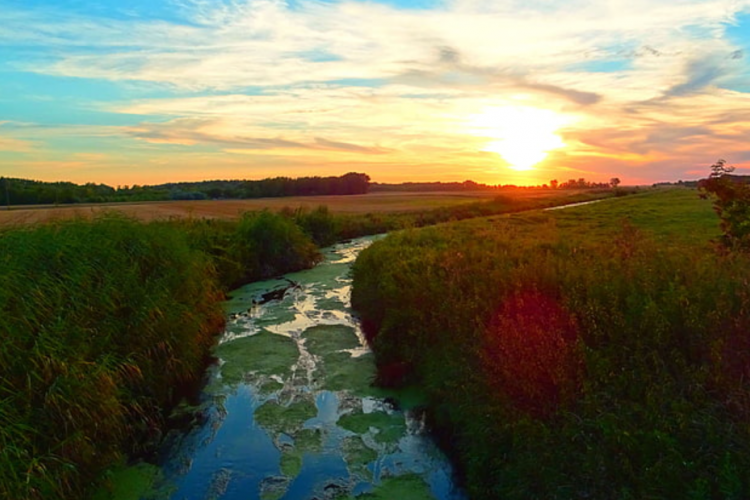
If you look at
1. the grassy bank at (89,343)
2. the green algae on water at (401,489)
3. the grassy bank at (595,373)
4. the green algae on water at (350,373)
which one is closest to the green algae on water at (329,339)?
the green algae on water at (350,373)

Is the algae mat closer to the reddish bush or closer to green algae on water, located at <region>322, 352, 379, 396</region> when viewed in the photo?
green algae on water, located at <region>322, 352, 379, 396</region>

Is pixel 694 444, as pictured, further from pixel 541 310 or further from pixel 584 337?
pixel 541 310

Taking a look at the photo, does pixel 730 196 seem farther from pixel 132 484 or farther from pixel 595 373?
pixel 132 484

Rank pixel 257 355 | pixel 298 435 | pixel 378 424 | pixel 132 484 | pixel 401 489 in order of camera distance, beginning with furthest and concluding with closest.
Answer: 1. pixel 257 355
2. pixel 378 424
3. pixel 298 435
4. pixel 132 484
5. pixel 401 489

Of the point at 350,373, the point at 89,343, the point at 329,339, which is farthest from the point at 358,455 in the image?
the point at 329,339

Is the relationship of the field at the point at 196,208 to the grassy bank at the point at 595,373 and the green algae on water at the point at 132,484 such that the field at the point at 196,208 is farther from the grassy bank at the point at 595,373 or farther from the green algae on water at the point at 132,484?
the grassy bank at the point at 595,373

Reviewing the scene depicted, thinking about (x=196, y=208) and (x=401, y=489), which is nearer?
(x=401, y=489)
